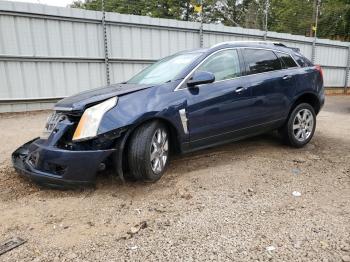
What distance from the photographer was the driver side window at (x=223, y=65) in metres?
4.36

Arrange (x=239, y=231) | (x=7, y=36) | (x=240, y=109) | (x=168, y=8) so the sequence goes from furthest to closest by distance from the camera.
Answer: (x=168, y=8) → (x=7, y=36) → (x=240, y=109) → (x=239, y=231)

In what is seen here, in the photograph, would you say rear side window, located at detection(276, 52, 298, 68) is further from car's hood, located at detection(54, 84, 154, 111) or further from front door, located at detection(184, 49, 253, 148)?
car's hood, located at detection(54, 84, 154, 111)

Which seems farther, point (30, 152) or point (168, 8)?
point (168, 8)

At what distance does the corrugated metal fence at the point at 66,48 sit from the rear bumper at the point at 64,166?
577 centimetres

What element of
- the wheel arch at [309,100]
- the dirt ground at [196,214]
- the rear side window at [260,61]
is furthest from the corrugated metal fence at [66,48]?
the wheel arch at [309,100]

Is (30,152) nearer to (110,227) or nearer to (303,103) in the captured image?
(110,227)

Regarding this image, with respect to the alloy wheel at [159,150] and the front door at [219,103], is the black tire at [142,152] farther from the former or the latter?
the front door at [219,103]

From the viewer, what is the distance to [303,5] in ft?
87.8

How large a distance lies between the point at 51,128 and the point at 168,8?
66.3 feet

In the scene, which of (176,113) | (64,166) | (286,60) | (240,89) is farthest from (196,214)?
(286,60)

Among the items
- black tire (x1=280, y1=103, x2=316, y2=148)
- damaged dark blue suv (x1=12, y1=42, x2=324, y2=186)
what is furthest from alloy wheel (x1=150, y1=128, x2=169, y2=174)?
black tire (x1=280, y1=103, x2=316, y2=148)

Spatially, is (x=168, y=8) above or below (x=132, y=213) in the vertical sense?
above

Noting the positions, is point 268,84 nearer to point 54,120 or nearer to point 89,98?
point 89,98

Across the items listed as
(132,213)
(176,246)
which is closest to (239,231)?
(176,246)
